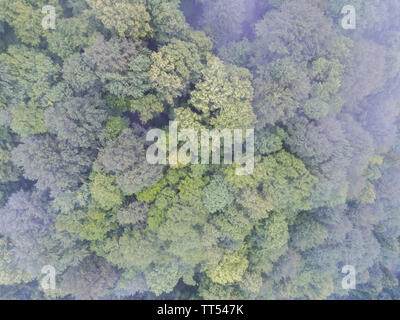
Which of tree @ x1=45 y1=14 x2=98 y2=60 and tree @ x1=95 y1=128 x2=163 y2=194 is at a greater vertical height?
tree @ x1=45 y1=14 x2=98 y2=60

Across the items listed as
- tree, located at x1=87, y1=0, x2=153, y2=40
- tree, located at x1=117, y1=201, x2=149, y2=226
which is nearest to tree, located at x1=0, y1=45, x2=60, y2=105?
tree, located at x1=87, y1=0, x2=153, y2=40

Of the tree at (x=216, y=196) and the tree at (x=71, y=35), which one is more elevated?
the tree at (x=71, y=35)

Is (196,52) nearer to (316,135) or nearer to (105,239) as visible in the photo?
(316,135)

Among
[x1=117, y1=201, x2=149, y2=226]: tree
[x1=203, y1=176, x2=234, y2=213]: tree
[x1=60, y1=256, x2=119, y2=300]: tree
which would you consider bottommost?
[x1=60, y1=256, x2=119, y2=300]: tree

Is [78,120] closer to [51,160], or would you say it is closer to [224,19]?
[51,160]

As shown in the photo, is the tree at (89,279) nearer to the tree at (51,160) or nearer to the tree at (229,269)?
the tree at (51,160)

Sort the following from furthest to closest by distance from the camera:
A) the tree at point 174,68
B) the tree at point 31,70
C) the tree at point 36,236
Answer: the tree at point 36,236, the tree at point 31,70, the tree at point 174,68

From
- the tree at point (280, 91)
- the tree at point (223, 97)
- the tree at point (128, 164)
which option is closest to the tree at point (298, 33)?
the tree at point (280, 91)

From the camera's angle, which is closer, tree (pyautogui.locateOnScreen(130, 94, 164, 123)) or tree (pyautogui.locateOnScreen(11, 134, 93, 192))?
tree (pyautogui.locateOnScreen(130, 94, 164, 123))

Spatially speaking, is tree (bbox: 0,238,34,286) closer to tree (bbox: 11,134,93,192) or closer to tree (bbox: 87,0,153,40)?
tree (bbox: 11,134,93,192)

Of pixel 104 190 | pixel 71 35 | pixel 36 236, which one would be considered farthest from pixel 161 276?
→ pixel 71 35
